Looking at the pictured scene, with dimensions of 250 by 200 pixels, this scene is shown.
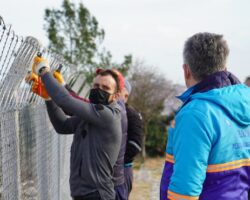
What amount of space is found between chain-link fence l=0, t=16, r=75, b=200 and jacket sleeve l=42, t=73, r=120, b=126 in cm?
20

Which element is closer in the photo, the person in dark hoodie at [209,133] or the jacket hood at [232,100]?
the person in dark hoodie at [209,133]

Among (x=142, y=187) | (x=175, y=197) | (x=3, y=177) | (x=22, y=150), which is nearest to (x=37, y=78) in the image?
(x=22, y=150)

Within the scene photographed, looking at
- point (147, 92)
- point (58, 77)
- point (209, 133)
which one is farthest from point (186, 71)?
point (147, 92)

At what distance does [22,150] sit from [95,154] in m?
0.52

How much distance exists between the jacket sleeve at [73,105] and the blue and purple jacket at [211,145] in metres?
0.76

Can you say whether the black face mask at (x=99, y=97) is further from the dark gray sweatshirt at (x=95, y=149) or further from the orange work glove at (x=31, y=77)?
the orange work glove at (x=31, y=77)

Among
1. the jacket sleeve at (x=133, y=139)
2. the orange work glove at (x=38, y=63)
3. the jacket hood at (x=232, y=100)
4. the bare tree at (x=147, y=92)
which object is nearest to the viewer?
the jacket hood at (x=232, y=100)

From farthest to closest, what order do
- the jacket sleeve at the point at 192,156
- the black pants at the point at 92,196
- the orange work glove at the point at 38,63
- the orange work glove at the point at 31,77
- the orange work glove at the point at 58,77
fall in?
1. the orange work glove at the point at 58,77
2. the black pants at the point at 92,196
3. the orange work glove at the point at 31,77
4. the orange work glove at the point at 38,63
5. the jacket sleeve at the point at 192,156

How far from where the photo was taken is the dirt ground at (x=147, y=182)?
988 centimetres

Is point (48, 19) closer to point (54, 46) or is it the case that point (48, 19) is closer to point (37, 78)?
point (54, 46)

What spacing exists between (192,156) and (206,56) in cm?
57

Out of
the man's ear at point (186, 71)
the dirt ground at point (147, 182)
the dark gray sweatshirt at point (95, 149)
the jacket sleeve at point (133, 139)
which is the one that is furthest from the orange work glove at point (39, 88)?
the dirt ground at point (147, 182)

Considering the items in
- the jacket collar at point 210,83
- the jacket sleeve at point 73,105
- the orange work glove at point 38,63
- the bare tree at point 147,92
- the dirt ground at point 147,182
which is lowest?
the dirt ground at point 147,182

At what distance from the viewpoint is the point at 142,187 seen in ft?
36.2
